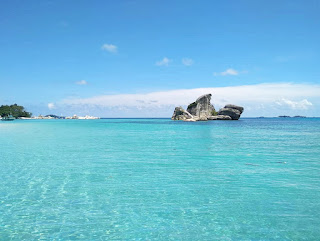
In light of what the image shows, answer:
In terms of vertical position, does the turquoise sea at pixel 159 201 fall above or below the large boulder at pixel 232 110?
below

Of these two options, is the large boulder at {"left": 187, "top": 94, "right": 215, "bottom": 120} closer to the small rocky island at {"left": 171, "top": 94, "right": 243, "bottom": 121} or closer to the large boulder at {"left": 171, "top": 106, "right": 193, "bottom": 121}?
the small rocky island at {"left": 171, "top": 94, "right": 243, "bottom": 121}

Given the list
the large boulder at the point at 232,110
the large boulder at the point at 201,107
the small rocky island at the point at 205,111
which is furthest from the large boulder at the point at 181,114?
the large boulder at the point at 232,110

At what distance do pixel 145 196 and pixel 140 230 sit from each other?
11.6 ft

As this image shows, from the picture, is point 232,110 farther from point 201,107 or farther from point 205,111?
point 201,107

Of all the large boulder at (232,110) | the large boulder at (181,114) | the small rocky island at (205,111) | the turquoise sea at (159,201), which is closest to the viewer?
the turquoise sea at (159,201)

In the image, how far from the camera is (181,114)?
530 ft

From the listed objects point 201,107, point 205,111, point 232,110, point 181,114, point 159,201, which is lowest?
point 159,201

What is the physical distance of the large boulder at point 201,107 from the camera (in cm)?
15275

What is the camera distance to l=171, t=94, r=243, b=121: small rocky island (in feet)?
501

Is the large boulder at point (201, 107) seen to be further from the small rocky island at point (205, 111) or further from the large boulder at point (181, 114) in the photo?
the large boulder at point (181, 114)

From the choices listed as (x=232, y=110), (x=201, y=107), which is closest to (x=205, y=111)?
(x=201, y=107)

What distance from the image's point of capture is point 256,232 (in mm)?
8578

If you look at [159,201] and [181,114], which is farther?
[181,114]

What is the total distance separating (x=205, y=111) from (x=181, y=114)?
14804 mm
